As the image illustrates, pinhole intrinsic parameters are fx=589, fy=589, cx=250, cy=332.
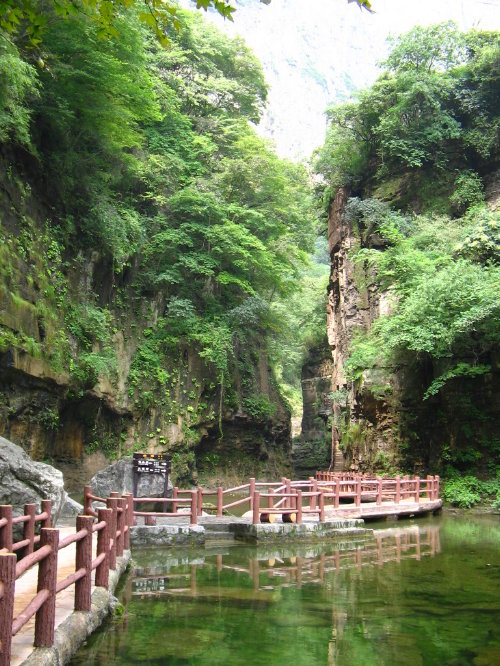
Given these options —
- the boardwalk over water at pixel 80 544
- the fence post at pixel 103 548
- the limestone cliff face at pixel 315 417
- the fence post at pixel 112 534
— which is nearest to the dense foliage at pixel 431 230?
the boardwalk over water at pixel 80 544

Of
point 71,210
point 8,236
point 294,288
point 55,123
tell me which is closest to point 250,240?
point 294,288

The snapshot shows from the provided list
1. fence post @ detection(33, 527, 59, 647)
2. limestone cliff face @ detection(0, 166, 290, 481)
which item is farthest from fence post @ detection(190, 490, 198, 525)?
Answer: fence post @ detection(33, 527, 59, 647)

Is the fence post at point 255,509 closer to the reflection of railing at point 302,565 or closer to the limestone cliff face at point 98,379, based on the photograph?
the reflection of railing at point 302,565

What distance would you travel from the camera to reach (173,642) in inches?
244

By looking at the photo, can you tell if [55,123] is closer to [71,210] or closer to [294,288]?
[71,210]

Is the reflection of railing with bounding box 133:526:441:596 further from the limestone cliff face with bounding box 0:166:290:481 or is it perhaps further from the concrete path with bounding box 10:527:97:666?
the limestone cliff face with bounding box 0:166:290:481

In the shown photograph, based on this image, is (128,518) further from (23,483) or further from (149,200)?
(149,200)

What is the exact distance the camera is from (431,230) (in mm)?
25016

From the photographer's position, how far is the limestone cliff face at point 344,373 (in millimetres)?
23734

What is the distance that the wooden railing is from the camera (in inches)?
157

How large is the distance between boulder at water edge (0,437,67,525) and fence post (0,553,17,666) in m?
4.59

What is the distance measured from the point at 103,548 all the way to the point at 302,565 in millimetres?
4736

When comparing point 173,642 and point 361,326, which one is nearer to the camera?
point 173,642

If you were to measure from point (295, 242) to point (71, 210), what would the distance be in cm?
1451
